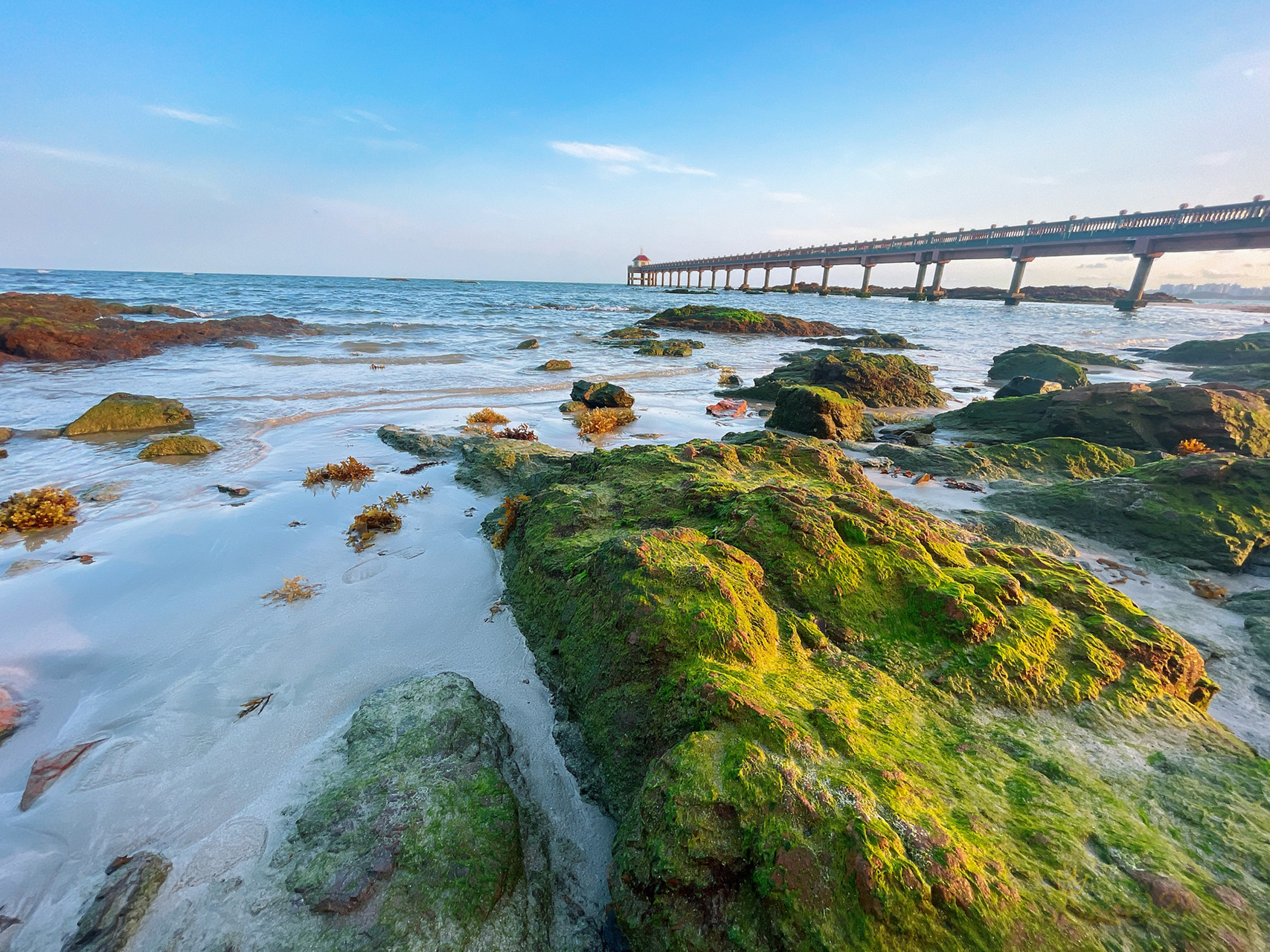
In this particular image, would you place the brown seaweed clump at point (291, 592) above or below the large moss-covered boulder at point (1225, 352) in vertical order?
above

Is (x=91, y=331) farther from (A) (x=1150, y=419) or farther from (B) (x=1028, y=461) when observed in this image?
(A) (x=1150, y=419)

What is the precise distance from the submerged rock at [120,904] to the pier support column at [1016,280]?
70430 millimetres

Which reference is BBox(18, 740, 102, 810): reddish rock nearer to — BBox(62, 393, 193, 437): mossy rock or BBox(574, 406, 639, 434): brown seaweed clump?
BBox(574, 406, 639, 434): brown seaweed clump

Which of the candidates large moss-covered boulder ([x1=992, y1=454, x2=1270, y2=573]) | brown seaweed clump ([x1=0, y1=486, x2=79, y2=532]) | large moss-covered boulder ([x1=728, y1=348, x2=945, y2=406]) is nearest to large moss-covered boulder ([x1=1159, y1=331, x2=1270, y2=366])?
large moss-covered boulder ([x1=728, y1=348, x2=945, y2=406])

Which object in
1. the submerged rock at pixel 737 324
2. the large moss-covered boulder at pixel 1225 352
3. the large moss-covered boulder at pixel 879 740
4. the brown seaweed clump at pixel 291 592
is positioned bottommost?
the submerged rock at pixel 737 324

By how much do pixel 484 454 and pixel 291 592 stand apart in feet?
9.51

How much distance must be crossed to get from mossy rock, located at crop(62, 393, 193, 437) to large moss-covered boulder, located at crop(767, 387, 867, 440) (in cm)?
1053

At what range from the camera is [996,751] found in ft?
7.13

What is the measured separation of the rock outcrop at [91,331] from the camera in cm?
1578

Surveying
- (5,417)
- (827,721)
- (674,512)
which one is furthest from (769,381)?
(5,417)

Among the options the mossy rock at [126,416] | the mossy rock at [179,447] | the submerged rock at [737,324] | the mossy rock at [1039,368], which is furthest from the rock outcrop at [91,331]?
the mossy rock at [1039,368]

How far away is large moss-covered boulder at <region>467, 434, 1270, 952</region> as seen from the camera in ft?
4.99

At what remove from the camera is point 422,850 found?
6.64 ft

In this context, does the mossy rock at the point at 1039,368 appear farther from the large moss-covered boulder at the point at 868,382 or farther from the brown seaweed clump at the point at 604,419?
the brown seaweed clump at the point at 604,419
